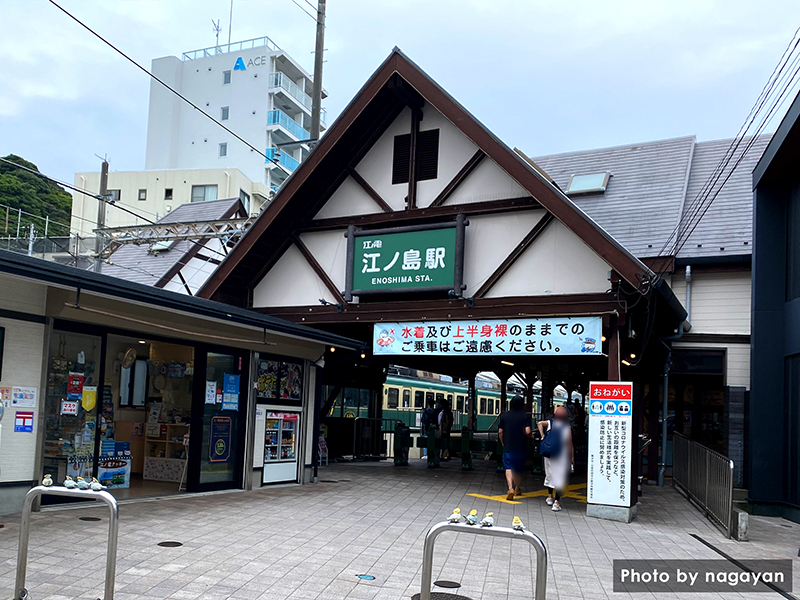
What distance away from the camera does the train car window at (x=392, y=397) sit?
26297mm

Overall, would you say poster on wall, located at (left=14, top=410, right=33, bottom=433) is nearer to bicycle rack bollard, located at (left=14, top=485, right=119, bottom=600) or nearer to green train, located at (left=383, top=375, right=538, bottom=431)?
bicycle rack bollard, located at (left=14, top=485, right=119, bottom=600)

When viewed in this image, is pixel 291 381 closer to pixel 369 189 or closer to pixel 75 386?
pixel 369 189

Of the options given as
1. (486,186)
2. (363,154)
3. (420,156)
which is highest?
(363,154)

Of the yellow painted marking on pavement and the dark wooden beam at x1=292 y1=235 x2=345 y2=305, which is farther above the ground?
the dark wooden beam at x1=292 y1=235 x2=345 y2=305

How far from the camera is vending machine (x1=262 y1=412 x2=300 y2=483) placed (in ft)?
42.3

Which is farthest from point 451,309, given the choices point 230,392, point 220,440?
point 220,440

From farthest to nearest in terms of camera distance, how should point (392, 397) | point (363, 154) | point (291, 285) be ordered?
point (392, 397)
point (291, 285)
point (363, 154)

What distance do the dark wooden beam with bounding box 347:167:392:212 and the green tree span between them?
31666 millimetres

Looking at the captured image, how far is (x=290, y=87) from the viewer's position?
54875 millimetres

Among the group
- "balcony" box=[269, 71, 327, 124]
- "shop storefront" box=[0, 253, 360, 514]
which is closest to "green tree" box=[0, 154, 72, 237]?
"balcony" box=[269, 71, 327, 124]

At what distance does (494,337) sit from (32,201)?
3988 cm

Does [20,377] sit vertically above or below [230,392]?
above

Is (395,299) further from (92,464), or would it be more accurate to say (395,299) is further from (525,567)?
(525,567)

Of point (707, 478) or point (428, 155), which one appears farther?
point (428, 155)
